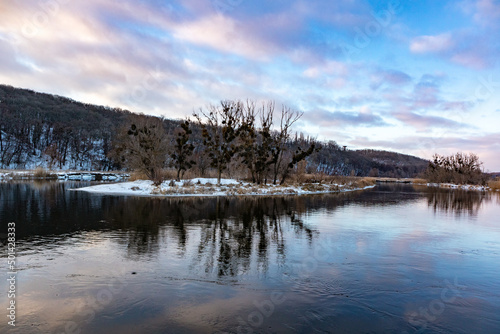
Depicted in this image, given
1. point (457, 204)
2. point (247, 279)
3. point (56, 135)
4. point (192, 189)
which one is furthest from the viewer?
point (56, 135)

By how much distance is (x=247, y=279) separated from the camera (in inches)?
258

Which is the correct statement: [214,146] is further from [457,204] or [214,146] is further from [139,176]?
[457,204]

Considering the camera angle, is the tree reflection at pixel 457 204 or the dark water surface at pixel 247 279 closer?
the dark water surface at pixel 247 279

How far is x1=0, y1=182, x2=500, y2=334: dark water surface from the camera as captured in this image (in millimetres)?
4785

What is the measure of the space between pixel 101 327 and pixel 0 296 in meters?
2.33

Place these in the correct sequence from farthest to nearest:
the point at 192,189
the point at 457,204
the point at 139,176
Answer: the point at 139,176
the point at 192,189
the point at 457,204

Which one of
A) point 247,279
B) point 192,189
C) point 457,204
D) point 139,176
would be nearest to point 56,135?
point 139,176

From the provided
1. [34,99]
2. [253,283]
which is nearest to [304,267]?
[253,283]

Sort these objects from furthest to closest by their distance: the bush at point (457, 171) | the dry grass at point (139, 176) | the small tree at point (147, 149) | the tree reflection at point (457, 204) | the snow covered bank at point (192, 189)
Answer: the bush at point (457, 171)
the dry grass at point (139, 176)
the small tree at point (147, 149)
the snow covered bank at point (192, 189)
the tree reflection at point (457, 204)

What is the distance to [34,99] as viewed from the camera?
14962 cm

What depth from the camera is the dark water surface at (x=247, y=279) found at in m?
4.79

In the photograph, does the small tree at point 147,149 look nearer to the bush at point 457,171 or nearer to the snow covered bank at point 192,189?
the snow covered bank at point 192,189

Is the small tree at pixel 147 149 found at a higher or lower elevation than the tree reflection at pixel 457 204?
higher

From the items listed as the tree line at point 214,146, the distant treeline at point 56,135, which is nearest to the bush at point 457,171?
the distant treeline at point 56,135
